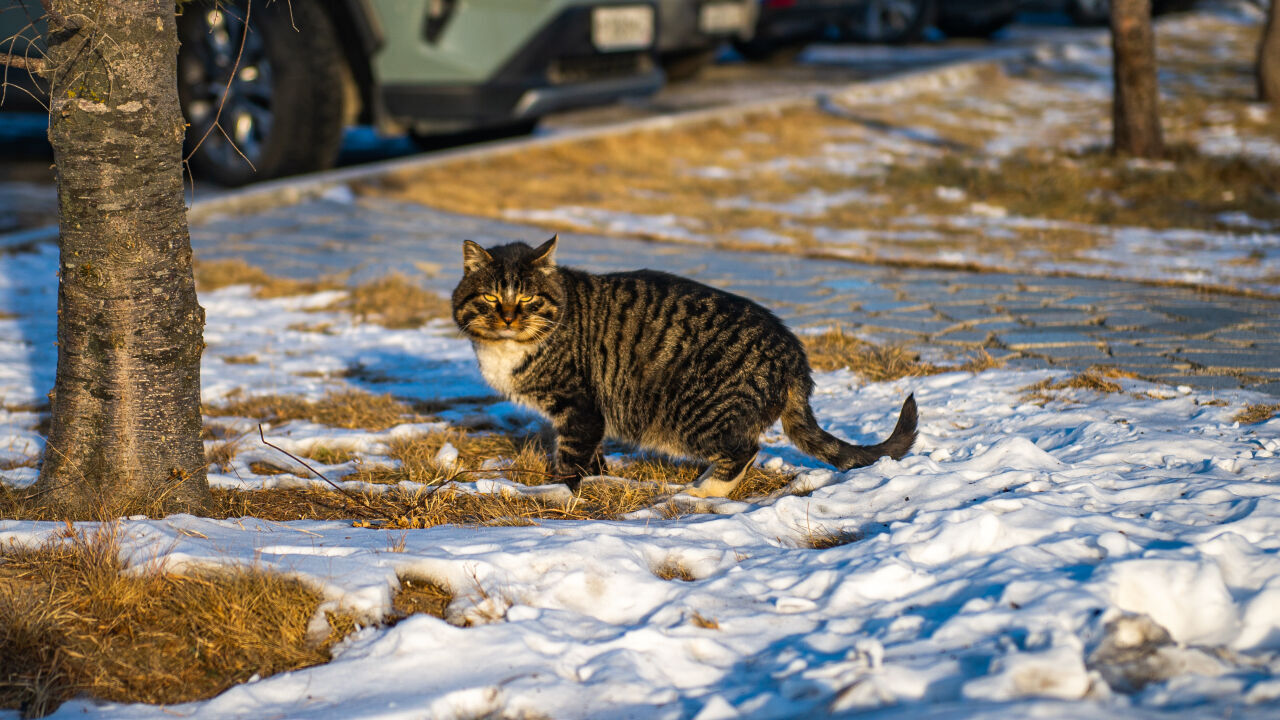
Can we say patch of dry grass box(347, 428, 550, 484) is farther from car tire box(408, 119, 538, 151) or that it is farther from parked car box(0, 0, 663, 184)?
car tire box(408, 119, 538, 151)

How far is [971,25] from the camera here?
18484 mm

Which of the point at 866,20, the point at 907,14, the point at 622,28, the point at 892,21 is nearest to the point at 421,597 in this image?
the point at 622,28

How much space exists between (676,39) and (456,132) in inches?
89.8

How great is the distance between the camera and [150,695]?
8.04 feet

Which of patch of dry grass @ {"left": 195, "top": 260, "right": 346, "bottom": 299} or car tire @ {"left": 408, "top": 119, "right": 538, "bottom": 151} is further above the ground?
car tire @ {"left": 408, "top": 119, "right": 538, "bottom": 151}

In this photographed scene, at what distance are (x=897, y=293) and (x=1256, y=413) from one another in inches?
89.7

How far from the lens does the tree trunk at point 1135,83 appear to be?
8.74 metres

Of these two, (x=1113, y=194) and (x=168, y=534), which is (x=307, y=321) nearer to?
(x=168, y=534)

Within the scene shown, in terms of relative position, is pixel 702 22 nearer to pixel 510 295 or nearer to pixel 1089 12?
pixel 510 295

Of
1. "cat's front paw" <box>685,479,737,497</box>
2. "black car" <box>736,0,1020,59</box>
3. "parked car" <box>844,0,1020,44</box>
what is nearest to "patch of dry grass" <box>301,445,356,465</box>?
"cat's front paw" <box>685,479,737,497</box>

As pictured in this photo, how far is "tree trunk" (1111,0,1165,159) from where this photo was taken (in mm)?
8742

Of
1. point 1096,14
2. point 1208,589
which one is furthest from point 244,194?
point 1096,14

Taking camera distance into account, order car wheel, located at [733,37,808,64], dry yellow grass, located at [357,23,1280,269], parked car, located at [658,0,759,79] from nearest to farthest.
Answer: dry yellow grass, located at [357,23,1280,269] → parked car, located at [658,0,759,79] → car wheel, located at [733,37,808,64]

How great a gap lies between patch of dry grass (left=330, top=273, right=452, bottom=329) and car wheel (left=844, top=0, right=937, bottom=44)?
12.2m
